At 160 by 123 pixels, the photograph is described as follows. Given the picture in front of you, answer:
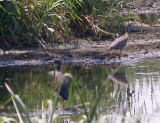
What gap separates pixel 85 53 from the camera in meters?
10.7

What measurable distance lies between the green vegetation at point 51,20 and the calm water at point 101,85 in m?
1.41

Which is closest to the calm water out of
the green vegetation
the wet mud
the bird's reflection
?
the bird's reflection

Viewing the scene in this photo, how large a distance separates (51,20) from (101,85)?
4052mm

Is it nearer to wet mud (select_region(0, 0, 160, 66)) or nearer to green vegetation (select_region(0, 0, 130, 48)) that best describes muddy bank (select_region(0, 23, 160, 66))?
wet mud (select_region(0, 0, 160, 66))

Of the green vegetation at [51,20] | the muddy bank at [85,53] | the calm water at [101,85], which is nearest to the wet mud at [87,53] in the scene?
the muddy bank at [85,53]

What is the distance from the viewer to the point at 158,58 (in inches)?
415

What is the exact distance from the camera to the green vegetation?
10.6 meters

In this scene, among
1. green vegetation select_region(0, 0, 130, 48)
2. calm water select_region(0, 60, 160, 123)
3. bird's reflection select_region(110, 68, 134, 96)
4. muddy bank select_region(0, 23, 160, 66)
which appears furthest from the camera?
green vegetation select_region(0, 0, 130, 48)

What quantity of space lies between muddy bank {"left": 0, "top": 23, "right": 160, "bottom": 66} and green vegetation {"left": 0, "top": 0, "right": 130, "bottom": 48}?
0.98 feet

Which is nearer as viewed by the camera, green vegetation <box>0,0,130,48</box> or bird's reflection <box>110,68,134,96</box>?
bird's reflection <box>110,68,134,96</box>

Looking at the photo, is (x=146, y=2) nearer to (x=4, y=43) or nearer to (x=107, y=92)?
(x=4, y=43)

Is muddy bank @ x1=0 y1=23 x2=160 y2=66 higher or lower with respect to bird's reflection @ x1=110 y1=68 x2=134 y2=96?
higher

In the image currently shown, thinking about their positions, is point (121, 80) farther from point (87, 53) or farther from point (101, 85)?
point (87, 53)

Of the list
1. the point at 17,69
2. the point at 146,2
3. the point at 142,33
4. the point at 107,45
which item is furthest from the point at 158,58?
the point at 146,2
